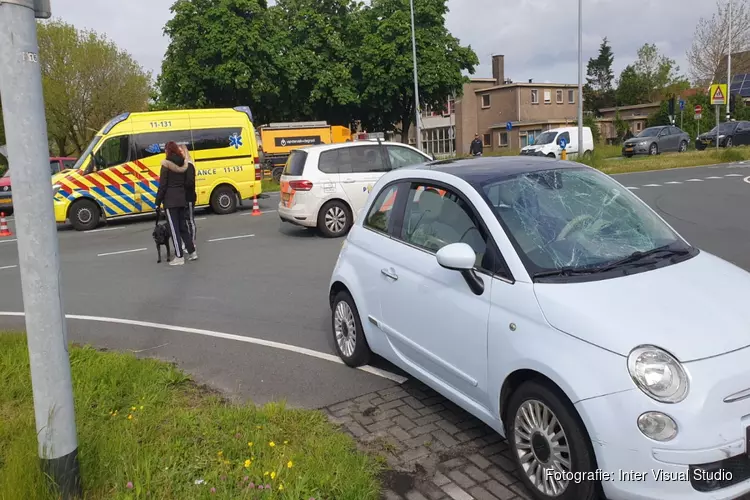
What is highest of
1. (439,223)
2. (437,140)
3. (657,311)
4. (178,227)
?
(437,140)

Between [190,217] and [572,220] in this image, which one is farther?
[190,217]

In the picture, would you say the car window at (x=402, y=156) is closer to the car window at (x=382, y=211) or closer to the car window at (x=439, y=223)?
the car window at (x=382, y=211)

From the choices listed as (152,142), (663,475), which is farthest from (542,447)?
(152,142)

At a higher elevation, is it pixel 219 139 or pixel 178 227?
pixel 219 139

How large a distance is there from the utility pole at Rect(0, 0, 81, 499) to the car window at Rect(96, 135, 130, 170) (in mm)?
13458

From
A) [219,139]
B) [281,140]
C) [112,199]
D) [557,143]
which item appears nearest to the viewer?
[112,199]

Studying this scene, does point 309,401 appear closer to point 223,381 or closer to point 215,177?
point 223,381

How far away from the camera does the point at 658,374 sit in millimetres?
2736

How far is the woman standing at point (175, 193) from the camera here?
9.71 meters

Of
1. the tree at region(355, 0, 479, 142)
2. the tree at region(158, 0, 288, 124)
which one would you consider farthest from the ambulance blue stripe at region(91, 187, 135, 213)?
the tree at region(355, 0, 479, 142)

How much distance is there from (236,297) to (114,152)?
9535 mm

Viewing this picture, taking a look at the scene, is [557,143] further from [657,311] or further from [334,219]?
[657,311]

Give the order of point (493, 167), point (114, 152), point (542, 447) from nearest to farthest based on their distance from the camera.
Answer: point (542, 447) → point (493, 167) → point (114, 152)

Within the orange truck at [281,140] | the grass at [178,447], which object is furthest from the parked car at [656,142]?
the grass at [178,447]
